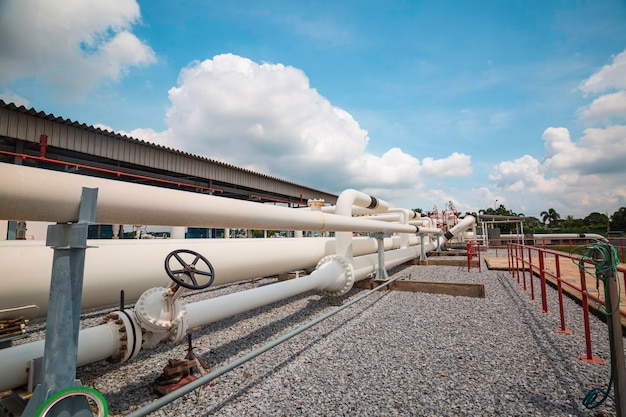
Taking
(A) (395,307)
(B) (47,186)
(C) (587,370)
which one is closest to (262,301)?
(B) (47,186)

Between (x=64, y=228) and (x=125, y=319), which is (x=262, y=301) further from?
(x=64, y=228)

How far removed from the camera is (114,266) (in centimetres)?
231

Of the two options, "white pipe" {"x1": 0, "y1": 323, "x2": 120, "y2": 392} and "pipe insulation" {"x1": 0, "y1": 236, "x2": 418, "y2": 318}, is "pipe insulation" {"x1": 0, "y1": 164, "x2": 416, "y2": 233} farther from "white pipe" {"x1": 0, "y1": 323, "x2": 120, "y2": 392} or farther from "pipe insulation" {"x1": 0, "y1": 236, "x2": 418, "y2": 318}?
"white pipe" {"x1": 0, "y1": 323, "x2": 120, "y2": 392}

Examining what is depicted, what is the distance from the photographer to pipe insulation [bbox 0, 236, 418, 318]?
6.44 ft

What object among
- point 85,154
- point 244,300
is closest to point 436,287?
point 244,300

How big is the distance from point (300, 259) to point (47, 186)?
3444 mm

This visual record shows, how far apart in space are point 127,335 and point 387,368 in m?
1.82

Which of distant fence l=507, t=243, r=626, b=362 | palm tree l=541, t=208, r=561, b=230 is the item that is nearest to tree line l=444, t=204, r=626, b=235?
palm tree l=541, t=208, r=561, b=230

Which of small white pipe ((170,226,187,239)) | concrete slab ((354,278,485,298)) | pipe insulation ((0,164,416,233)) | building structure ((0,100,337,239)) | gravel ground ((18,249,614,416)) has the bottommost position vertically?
gravel ground ((18,249,614,416))

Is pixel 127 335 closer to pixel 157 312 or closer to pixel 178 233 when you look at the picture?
pixel 157 312

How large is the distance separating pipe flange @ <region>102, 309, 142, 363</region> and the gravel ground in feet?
1.45

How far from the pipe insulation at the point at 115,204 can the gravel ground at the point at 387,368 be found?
45.5 inches

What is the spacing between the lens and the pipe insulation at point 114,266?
196cm

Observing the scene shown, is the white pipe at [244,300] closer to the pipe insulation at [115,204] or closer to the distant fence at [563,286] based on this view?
the pipe insulation at [115,204]
